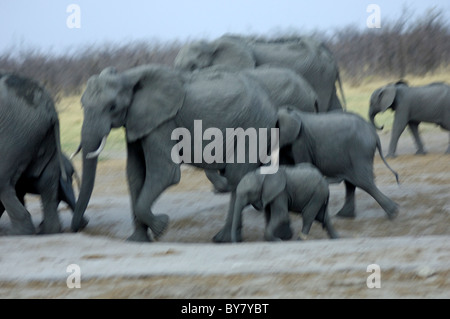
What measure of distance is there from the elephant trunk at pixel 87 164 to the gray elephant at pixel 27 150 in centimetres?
26

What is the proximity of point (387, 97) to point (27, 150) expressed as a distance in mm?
5818

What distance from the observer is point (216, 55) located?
10.4 metres

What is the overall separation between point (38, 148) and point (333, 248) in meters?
2.82

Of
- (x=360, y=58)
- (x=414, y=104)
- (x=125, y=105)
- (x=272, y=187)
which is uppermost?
(x=125, y=105)

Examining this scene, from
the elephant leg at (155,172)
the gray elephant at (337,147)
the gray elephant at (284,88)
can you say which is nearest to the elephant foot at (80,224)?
the elephant leg at (155,172)

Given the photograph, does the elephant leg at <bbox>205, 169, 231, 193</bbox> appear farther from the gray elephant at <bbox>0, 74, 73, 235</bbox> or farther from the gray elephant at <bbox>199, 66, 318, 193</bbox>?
the gray elephant at <bbox>0, 74, 73, 235</bbox>

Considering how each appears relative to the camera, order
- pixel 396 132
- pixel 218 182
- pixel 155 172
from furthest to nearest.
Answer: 1. pixel 396 132
2. pixel 218 182
3. pixel 155 172

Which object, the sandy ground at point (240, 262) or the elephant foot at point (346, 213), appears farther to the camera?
the elephant foot at point (346, 213)

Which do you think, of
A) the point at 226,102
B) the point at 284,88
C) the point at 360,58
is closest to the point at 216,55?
the point at 284,88

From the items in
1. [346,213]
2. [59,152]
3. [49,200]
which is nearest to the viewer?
[59,152]

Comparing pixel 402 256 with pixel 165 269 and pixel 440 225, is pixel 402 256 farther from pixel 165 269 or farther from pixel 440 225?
pixel 440 225

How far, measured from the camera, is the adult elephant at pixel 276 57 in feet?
33.4

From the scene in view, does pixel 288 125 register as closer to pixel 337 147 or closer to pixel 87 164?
pixel 337 147

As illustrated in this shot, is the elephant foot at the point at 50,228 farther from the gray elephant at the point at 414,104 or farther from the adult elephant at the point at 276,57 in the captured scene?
the gray elephant at the point at 414,104
